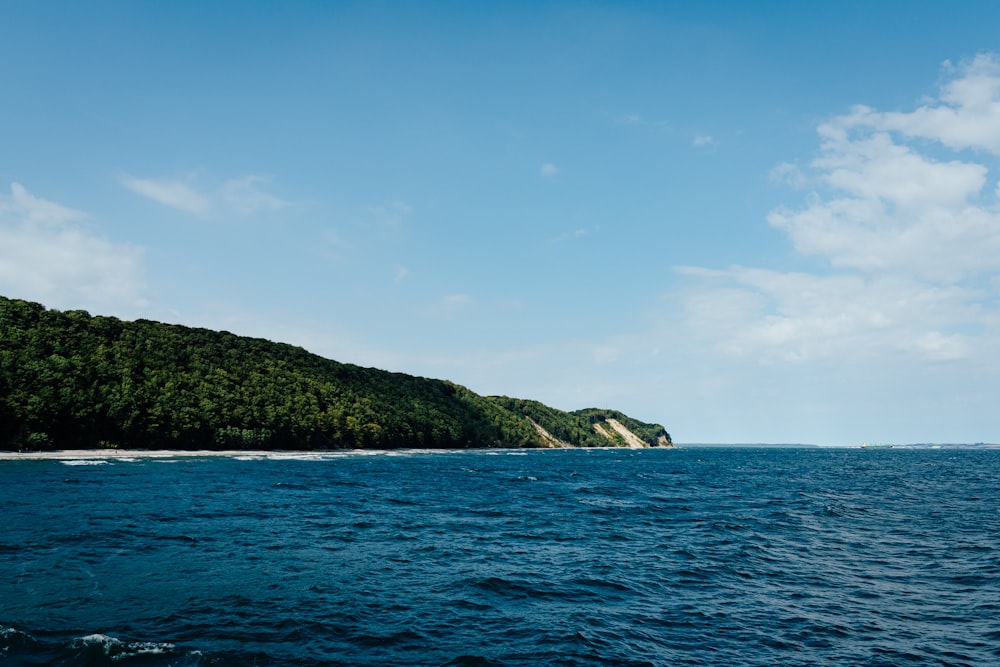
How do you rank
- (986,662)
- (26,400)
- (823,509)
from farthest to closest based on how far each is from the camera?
(26,400) < (823,509) < (986,662)

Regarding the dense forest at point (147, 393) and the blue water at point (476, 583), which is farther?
the dense forest at point (147, 393)

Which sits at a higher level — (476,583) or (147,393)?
(147,393)

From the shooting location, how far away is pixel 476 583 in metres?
25.7

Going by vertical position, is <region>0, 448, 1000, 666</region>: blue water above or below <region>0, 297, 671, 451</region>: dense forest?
below

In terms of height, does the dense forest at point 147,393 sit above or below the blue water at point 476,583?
above

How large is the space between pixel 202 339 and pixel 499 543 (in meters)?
181

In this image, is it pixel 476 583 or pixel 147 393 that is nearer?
pixel 476 583

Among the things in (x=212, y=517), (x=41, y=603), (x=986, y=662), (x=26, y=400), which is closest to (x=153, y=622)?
(x=41, y=603)

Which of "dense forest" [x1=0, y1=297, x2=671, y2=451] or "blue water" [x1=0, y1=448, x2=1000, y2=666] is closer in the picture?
"blue water" [x1=0, y1=448, x2=1000, y2=666]

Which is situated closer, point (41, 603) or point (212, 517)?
point (41, 603)

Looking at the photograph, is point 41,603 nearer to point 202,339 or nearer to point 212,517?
point 212,517

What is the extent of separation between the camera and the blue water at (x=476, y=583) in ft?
57.8

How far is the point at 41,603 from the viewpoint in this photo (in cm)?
1969

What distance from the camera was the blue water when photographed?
17.6m
